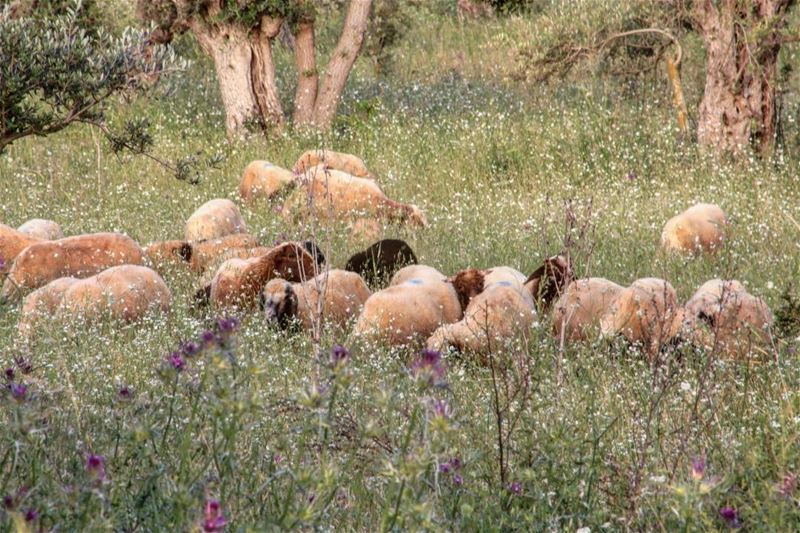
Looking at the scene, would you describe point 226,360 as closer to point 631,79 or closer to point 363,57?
point 631,79

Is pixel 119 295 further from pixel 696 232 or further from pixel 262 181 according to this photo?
pixel 262 181

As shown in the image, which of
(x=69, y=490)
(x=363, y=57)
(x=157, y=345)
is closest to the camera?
(x=69, y=490)

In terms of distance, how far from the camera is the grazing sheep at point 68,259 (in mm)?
7273

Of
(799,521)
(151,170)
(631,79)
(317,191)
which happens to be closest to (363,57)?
(631,79)

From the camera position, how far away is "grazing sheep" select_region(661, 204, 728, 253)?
320 inches

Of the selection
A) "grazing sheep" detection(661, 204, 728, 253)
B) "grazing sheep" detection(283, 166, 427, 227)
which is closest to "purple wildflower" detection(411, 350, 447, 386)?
"grazing sheep" detection(661, 204, 728, 253)

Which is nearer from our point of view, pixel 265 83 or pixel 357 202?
pixel 357 202

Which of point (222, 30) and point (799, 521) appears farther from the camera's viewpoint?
point (222, 30)

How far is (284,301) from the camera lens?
6.27m

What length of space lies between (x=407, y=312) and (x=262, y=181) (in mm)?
5094

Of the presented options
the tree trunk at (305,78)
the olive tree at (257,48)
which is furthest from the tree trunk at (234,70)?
the tree trunk at (305,78)

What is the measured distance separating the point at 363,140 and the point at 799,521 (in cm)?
1108

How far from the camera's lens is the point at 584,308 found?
19.5 feet

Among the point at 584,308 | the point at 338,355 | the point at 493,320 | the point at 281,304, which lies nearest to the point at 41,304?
the point at 281,304
